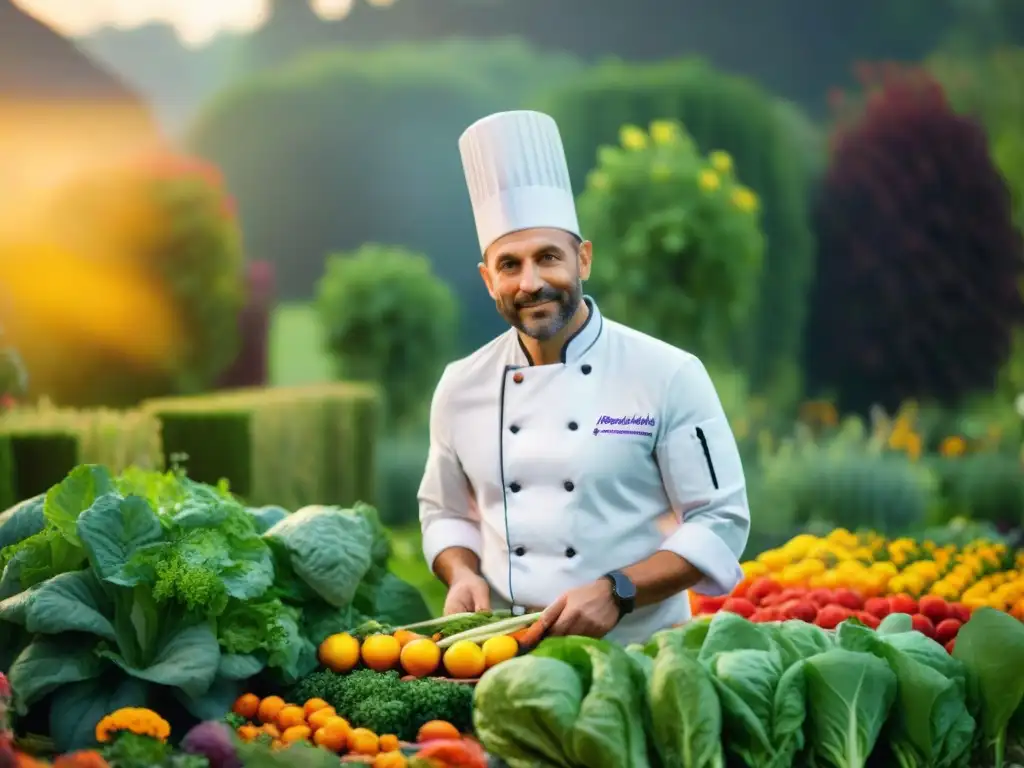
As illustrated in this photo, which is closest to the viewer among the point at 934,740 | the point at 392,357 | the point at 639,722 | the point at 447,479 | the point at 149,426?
the point at 639,722

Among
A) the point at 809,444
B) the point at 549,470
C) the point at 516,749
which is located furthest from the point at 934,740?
the point at 809,444

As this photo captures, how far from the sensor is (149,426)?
23.4ft

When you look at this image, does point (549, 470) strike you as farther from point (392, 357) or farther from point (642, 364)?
point (392, 357)

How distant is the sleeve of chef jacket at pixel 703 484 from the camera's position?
3240mm

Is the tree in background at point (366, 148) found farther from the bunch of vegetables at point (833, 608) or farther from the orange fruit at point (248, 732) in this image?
the orange fruit at point (248, 732)

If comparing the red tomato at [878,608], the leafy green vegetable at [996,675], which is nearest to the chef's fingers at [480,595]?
the leafy green vegetable at [996,675]

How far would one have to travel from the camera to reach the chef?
129 inches

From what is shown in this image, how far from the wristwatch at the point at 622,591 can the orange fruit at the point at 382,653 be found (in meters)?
0.51

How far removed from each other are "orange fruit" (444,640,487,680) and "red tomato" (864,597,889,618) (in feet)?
6.67

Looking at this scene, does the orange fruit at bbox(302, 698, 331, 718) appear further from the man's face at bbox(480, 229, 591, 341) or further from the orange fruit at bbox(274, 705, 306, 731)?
the man's face at bbox(480, 229, 591, 341)

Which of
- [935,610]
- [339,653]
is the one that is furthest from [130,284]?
[339,653]

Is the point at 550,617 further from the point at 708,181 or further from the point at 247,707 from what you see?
the point at 708,181

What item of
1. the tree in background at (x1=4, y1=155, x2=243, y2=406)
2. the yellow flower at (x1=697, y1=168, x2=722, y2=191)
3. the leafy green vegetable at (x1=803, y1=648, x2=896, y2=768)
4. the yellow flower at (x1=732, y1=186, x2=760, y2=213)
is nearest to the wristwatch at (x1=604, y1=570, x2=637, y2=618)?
the leafy green vegetable at (x1=803, y1=648, x2=896, y2=768)

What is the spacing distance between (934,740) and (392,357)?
10.3 m
